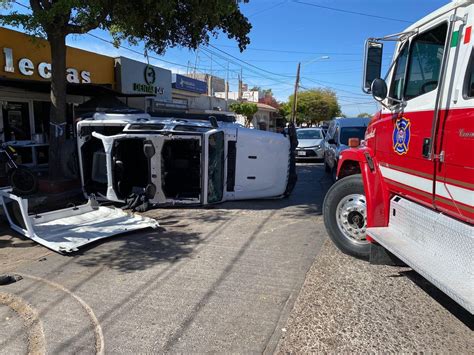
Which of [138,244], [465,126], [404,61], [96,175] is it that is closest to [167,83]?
[96,175]

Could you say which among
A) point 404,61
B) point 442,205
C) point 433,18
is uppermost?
point 433,18

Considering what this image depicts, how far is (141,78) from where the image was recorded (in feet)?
58.7

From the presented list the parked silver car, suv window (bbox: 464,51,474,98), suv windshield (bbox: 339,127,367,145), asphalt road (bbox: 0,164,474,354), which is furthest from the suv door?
the parked silver car

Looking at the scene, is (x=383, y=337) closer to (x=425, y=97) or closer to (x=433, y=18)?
(x=425, y=97)

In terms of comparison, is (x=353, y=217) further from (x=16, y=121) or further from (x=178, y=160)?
(x=16, y=121)

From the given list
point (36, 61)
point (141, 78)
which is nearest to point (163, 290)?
point (36, 61)

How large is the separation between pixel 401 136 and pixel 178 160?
6.01 meters

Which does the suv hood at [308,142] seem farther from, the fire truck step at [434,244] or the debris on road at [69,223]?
the fire truck step at [434,244]

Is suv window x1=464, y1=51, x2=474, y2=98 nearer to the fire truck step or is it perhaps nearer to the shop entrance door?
the fire truck step

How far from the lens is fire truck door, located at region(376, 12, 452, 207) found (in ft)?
11.5

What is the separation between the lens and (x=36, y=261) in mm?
5086

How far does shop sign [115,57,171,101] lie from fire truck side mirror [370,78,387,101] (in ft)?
40.4

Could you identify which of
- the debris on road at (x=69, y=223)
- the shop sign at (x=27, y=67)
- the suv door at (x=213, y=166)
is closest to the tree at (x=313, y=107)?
the shop sign at (x=27, y=67)

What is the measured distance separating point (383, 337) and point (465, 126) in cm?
181
